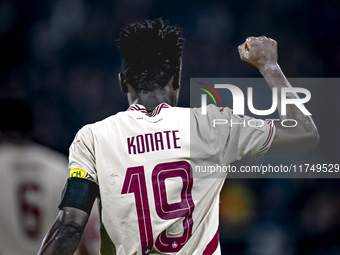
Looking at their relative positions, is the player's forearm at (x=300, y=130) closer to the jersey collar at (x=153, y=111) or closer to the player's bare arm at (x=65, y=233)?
the jersey collar at (x=153, y=111)

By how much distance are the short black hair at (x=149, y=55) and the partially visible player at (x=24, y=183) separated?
1.96 m


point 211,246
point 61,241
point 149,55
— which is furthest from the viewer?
point 149,55

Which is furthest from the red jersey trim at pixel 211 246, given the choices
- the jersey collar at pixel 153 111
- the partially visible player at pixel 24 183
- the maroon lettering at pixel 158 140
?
the partially visible player at pixel 24 183

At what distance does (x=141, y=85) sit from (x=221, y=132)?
405 mm

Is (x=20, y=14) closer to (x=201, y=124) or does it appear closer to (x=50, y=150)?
(x=50, y=150)

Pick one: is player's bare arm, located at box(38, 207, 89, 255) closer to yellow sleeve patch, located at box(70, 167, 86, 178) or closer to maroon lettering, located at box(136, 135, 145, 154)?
yellow sleeve patch, located at box(70, 167, 86, 178)

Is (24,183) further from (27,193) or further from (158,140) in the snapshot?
(158,140)

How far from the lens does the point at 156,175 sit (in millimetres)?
1395

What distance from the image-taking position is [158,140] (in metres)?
1.43

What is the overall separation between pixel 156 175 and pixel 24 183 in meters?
2.27

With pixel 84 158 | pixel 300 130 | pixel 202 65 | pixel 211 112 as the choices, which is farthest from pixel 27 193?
pixel 300 130

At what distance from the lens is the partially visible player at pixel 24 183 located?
3205 mm

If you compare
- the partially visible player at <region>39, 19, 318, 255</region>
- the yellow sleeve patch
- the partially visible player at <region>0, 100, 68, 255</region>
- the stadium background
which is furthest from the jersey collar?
the partially visible player at <region>0, 100, 68, 255</region>

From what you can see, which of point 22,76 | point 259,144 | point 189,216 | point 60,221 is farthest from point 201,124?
point 22,76
